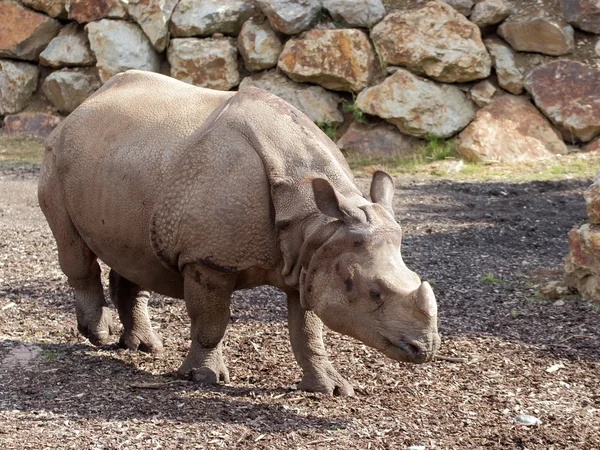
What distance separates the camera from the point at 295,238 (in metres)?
4.87

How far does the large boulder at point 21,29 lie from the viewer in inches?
578

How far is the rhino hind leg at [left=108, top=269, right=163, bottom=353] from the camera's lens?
614 cm

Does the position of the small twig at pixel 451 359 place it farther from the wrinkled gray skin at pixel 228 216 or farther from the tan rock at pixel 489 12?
the tan rock at pixel 489 12

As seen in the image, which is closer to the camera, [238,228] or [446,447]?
[446,447]

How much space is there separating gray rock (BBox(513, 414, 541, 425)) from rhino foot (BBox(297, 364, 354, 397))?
2.90 feet

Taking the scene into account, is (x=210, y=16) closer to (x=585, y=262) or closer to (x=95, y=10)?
(x=95, y=10)

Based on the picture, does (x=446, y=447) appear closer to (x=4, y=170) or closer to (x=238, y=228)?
(x=238, y=228)

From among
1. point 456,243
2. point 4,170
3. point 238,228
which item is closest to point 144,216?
point 238,228

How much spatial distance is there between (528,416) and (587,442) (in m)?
0.38

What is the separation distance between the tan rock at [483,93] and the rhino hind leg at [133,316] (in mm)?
7592

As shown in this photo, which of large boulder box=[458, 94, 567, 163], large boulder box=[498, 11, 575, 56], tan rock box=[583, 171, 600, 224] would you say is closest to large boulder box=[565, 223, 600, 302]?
tan rock box=[583, 171, 600, 224]

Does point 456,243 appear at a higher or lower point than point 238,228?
lower

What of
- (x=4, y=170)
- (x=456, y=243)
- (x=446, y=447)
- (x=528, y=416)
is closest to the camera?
(x=446, y=447)

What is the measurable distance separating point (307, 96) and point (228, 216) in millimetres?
8597
